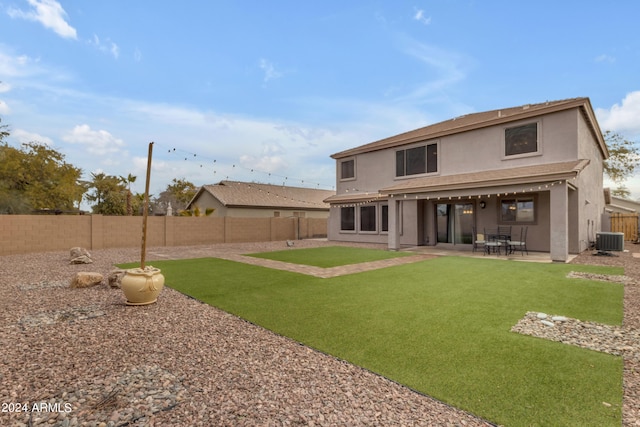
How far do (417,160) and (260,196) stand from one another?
1618 cm

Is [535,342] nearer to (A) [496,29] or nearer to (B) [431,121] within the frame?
(A) [496,29]

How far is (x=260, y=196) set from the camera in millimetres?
27734

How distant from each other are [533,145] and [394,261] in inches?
276

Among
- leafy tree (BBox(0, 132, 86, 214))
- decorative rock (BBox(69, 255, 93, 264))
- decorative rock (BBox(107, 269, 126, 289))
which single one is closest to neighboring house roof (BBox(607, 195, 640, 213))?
decorative rock (BBox(107, 269, 126, 289))

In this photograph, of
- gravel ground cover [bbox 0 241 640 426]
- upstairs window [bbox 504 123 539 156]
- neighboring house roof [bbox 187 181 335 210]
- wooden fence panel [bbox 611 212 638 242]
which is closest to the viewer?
gravel ground cover [bbox 0 241 640 426]

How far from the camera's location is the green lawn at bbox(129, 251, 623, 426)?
2.45m

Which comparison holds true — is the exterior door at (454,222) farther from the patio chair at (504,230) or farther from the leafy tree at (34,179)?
the leafy tree at (34,179)

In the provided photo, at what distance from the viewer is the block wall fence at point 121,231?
12758mm

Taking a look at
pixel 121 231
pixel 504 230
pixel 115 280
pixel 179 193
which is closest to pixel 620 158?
pixel 504 230

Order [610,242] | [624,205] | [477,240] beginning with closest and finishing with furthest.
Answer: [610,242] → [477,240] → [624,205]

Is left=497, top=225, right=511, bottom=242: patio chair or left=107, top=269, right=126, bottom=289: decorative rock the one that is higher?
left=497, top=225, right=511, bottom=242: patio chair

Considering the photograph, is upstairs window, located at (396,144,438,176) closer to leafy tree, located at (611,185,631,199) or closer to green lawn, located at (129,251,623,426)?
green lawn, located at (129,251,623,426)

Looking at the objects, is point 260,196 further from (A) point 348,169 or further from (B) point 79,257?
(B) point 79,257

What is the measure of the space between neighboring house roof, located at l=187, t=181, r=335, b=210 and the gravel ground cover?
20756 millimetres
